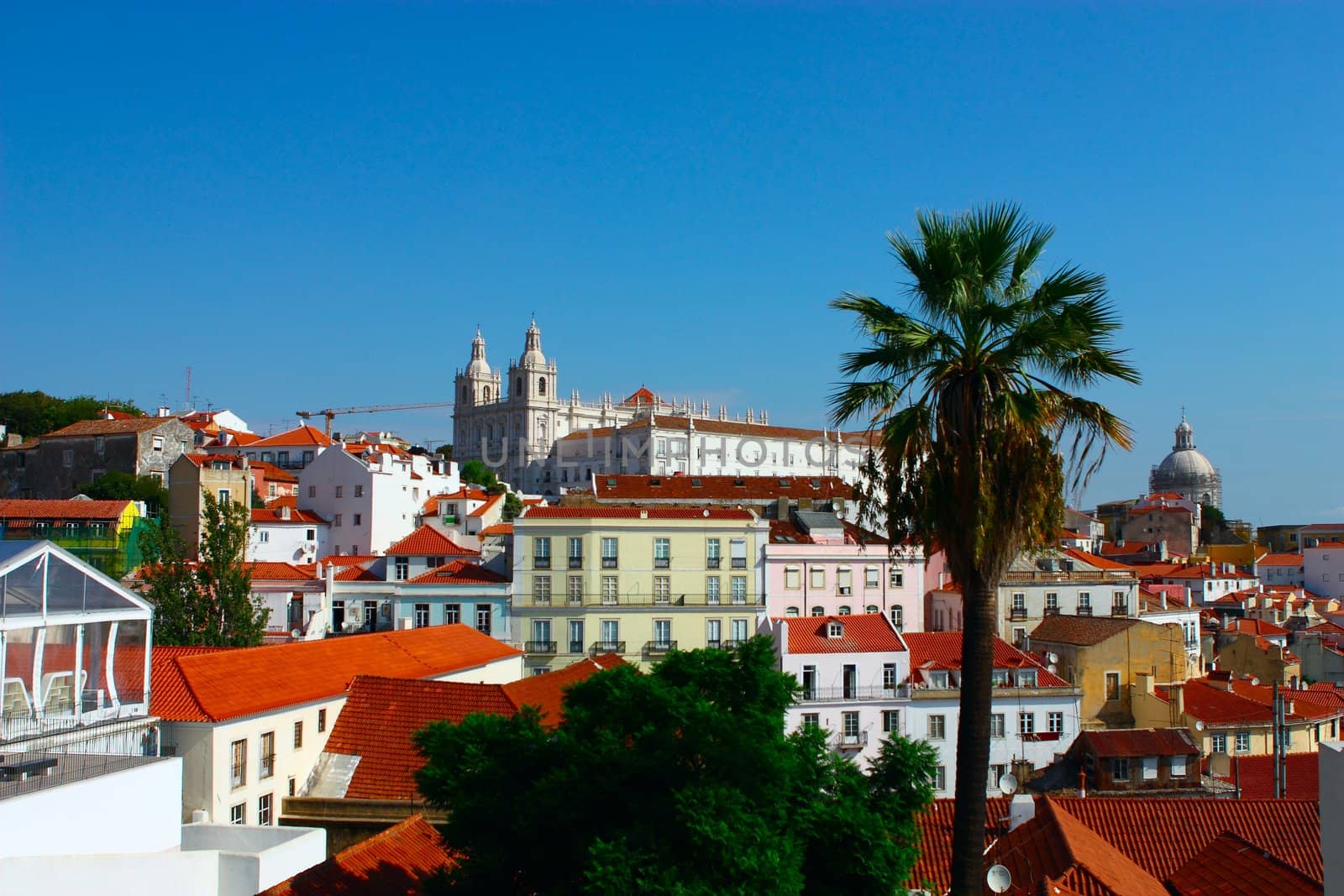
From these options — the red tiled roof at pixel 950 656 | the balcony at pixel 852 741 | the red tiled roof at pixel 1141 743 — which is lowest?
the balcony at pixel 852 741

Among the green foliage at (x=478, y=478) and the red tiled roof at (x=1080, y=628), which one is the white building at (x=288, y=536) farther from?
the green foliage at (x=478, y=478)

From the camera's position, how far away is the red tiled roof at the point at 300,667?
2114cm

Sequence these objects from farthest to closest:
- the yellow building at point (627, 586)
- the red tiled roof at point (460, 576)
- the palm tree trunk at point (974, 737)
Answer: the red tiled roof at point (460, 576)
the yellow building at point (627, 586)
the palm tree trunk at point (974, 737)

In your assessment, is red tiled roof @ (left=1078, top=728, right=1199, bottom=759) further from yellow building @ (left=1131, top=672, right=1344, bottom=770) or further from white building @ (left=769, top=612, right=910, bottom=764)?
white building @ (left=769, top=612, right=910, bottom=764)

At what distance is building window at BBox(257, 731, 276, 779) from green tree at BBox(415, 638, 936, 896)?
975 centimetres

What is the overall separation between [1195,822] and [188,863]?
14.1m

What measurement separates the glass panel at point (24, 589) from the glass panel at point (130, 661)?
4.27 feet

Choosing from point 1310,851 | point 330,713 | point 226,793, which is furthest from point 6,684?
point 1310,851

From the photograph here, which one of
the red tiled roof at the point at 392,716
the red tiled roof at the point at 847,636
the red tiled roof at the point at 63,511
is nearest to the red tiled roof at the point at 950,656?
the red tiled roof at the point at 847,636

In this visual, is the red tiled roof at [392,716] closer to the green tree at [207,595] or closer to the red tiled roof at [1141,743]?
the green tree at [207,595]

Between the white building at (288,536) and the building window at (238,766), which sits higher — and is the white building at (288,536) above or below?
above

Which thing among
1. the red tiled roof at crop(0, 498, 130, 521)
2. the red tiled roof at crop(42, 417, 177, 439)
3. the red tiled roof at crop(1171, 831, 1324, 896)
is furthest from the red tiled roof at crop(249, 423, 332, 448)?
the red tiled roof at crop(1171, 831, 1324, 896)

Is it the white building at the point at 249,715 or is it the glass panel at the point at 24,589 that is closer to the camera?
the glass panel at the point at 24,589

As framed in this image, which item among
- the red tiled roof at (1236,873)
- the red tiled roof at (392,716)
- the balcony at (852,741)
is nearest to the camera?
the red tiled roof at (1236,873)
